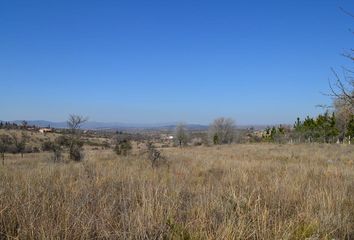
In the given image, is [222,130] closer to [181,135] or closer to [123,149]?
[181,135]

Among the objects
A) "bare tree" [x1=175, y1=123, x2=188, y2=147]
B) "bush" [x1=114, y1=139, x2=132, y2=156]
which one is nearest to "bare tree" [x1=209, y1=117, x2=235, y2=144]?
"bare tree" [x1=175, y1=123, x2=188, y2=147]

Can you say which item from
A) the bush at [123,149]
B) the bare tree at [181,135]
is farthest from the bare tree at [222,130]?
the bush at [123,149]

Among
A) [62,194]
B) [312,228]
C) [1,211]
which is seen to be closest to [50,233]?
[1,211]

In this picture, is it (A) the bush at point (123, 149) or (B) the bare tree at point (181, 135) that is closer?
(A) the bush at point (123, 149)

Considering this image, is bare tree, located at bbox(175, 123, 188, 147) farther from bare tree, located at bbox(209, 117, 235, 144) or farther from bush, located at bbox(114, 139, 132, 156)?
bush, located at bbox(114, 139, 132, 156)

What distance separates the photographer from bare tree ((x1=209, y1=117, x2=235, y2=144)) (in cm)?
9431

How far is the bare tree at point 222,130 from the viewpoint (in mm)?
94312

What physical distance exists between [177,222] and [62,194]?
6.05 feet

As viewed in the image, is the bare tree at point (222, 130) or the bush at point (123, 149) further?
the bare tree at point (222, 130)

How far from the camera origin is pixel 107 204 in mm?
5062

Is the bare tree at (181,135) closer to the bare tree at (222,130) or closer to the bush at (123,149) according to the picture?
the bare tree at (222,130)

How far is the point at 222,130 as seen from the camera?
98438 millimetres

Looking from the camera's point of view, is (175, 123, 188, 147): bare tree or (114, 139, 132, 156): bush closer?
(114, 139, 132, 156): bush

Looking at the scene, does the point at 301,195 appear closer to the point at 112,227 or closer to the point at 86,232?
the point at 112,227
